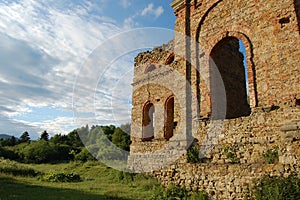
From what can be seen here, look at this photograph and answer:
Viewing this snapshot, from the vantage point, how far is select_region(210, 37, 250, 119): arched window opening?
29.8 feet

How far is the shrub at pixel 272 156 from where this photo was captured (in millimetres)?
5993

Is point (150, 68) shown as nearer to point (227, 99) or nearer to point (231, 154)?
point (227, 99)

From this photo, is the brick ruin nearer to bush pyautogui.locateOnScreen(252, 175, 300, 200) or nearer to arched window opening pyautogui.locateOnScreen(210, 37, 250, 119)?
arched window opening pyautogui.locateOnScreen(210, 37, 250, 119)

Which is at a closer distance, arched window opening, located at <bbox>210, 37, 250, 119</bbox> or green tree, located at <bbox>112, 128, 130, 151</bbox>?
arched window opening, located at <bbox>210, 37, 250, 119</bbox>

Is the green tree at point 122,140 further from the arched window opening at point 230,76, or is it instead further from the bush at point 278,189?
the bush at point 278,189

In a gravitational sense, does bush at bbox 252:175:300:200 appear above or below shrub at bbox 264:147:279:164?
below

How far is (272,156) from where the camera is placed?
240 inches

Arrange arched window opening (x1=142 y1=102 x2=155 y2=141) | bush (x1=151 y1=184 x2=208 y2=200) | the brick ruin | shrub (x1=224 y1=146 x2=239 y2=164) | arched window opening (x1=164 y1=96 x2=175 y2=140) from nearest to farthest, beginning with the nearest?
the brick ruin < bush (x1=151 y1=184 x2=208 y2=200) < shrub (x1=224 y1=146 x2=239 y2=164) < arched window opening (x1=164 y1=96 x2=175 y2=140) < arched window opening (x1=142 y1=102 x2=155 y2=141)

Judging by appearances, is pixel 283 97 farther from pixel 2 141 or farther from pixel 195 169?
pixel 2 141

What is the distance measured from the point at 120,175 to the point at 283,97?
24.9 feet

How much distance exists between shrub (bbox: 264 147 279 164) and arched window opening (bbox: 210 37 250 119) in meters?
2.68

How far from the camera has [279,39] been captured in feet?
23.2

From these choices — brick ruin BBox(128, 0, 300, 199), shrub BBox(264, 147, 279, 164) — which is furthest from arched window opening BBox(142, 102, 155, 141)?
shrub BBox(264, 147, 279, 164)

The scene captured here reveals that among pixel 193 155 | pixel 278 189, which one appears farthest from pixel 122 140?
pixel 278 189
